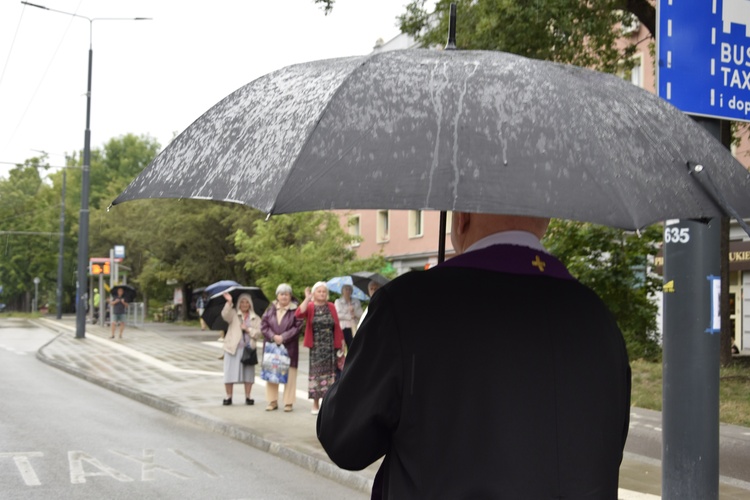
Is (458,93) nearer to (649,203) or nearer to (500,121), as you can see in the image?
(500,121)

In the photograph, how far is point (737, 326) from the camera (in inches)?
1063

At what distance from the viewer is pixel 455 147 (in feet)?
7.66

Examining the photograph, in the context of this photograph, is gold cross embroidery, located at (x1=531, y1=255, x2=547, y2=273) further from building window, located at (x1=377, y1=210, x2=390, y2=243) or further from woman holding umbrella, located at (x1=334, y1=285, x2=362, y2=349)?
building window, located at (x1=377, y1=210, x2=390, y2=243)

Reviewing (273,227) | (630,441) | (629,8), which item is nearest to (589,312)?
(630,441)

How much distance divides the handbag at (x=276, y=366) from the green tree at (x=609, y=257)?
4622mm

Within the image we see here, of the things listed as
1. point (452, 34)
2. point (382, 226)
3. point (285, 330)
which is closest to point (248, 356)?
point (285, 330)

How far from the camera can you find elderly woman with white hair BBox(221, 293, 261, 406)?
13688mm

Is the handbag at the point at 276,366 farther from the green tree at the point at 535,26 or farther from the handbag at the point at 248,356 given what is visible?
the green tree at the point at 535,26

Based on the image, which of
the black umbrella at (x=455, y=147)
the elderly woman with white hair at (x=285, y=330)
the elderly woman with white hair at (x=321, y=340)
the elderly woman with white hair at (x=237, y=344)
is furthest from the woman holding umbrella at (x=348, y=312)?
the black umbrella at (x=455, y=147)

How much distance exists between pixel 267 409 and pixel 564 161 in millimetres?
11285

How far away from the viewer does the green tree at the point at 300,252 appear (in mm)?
29297

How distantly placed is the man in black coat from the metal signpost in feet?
10.7

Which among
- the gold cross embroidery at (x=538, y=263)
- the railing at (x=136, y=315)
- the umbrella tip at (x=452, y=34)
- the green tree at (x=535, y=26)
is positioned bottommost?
the railing at (x=136, y=315)

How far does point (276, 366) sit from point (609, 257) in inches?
235
